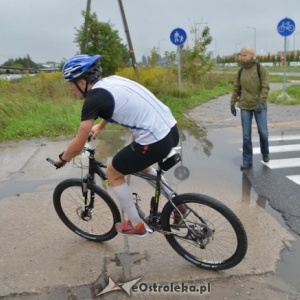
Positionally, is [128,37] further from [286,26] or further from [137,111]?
[137,111]

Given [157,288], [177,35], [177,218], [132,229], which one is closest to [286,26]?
[177,35]

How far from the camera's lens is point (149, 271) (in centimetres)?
331

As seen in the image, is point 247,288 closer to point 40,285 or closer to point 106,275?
point 106,275

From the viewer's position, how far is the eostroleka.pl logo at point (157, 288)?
3023 mm

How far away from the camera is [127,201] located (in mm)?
3305

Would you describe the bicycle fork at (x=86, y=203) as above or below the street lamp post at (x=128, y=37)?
below

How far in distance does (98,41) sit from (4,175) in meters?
18.2

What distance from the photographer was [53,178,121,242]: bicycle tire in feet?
12.1

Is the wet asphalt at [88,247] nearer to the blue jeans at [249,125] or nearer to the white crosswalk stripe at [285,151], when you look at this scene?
the blue jeans at [249,125]

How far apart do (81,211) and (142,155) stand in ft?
4.14

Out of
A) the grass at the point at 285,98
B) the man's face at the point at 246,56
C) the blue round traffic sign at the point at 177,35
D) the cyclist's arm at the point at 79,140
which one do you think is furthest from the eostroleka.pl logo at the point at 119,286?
the blue round traffic sign at the point at 177,35

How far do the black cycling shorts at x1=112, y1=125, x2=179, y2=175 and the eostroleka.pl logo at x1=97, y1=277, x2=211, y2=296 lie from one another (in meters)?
0.98

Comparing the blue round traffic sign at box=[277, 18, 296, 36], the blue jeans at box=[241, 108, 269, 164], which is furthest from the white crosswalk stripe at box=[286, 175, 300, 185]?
the blue round traffic sign at box=[277, 18, 296, 36]

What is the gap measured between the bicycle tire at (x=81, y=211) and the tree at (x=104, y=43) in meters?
18.6
